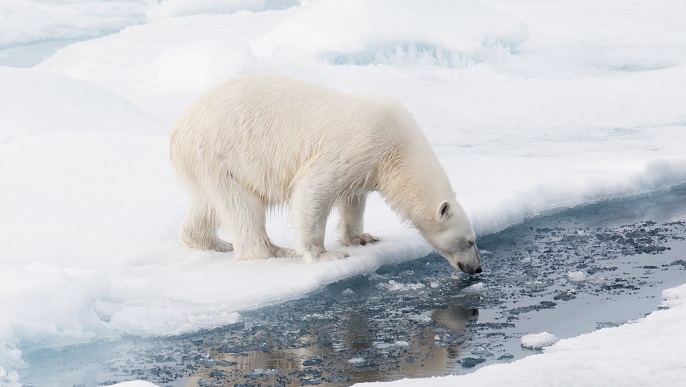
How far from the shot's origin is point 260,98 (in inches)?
242

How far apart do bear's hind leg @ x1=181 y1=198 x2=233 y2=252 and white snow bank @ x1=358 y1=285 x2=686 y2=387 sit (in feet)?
8.80

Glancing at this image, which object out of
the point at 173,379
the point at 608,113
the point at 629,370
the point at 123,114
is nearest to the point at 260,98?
the point at 173,379

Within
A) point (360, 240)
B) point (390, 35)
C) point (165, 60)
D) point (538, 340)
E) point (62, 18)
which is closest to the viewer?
point (538, 340)

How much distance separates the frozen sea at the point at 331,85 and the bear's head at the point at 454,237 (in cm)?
12

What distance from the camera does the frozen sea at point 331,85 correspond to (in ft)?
15.7

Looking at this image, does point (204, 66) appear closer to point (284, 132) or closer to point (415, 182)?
point (284, 132)

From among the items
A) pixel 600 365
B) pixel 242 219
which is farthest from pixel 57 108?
pixel 600 365

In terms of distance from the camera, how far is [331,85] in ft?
42.7

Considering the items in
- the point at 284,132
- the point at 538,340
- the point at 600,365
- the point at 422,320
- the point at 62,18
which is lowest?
the point at 600,365

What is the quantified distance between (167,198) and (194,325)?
236cm

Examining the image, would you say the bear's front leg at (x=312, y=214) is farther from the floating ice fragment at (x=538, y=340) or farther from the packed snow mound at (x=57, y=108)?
the packed snow mound at (x=57, y=108)

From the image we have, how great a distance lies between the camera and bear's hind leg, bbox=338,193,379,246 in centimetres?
648

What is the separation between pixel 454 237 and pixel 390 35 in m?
8.77

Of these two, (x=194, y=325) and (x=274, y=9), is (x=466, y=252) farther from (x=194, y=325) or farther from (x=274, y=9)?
(x=274, y=9)
